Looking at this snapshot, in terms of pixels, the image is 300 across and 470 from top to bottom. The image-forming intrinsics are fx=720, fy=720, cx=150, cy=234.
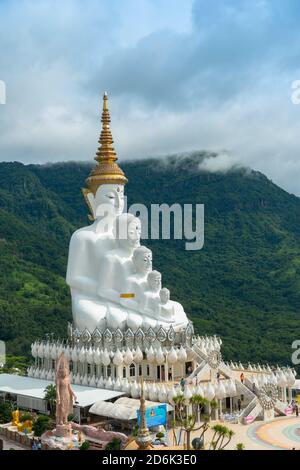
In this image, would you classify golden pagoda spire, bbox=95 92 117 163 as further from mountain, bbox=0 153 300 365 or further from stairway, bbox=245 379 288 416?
mountain, bbox=0 153 300 365

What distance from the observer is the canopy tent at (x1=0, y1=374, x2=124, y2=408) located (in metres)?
33.2

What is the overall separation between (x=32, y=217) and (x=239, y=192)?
30.5 meters

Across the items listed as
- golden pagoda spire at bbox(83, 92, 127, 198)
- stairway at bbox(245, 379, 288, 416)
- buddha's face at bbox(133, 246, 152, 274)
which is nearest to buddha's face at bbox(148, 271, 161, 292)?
buddha's face at bbox(133, 246, 152, 274)

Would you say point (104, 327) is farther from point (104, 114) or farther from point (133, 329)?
point (104, 114)

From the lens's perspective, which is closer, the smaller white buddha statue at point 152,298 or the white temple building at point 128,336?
the white temple building at point 128,336

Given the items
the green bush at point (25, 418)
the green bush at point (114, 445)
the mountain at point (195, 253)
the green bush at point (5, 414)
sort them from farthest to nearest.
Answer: the mountain at point (195, 253) → the green bush at point (5, 414) → the green bush at point (25, 418) → the green bush at point (114, 445)

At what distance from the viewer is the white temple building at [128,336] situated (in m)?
34.4

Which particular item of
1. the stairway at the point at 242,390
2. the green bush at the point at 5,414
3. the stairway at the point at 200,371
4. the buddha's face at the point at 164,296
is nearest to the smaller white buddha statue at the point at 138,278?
the buddha's face at the point at 164,296

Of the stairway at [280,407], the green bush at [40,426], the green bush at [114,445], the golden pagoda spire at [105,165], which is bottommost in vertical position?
the green bush at [114,445]

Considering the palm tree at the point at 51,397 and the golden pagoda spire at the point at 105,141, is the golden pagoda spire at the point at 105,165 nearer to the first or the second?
the golden pagoda spire at the point at 105,141

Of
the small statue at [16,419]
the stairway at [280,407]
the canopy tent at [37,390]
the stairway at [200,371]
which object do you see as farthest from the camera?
the stairway at [200,371]

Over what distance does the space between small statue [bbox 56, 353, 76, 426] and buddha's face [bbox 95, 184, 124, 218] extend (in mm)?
14341

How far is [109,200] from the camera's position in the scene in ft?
140

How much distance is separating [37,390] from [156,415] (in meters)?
8.92
